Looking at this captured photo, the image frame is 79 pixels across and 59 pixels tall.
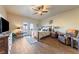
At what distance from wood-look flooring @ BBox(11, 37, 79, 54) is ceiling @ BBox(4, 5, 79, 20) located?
1.91 feet

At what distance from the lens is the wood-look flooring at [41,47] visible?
2.32 metres

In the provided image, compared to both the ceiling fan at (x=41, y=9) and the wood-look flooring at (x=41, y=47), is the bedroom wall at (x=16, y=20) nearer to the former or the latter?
the ceiling fan at (x=41, y=9)

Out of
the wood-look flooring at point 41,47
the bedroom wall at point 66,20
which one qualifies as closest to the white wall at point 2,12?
the wood-look flooring at point 41,47

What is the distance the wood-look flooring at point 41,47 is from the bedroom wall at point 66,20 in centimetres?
40

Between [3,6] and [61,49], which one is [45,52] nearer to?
[61,49]

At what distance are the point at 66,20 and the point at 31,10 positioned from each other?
2.81ft

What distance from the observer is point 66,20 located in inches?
95.1

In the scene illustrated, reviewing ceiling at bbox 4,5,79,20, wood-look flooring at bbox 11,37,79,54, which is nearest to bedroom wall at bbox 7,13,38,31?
ceiling at bbox 4,5,79,20

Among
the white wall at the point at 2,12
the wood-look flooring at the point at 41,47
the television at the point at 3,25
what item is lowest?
the wood-look flooring at the point at 41,47

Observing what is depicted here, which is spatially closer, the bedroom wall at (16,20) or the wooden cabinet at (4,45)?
the wooden cabinet at (4,45)

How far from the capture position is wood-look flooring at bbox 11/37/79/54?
7.61 ft

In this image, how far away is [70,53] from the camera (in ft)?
7.65
